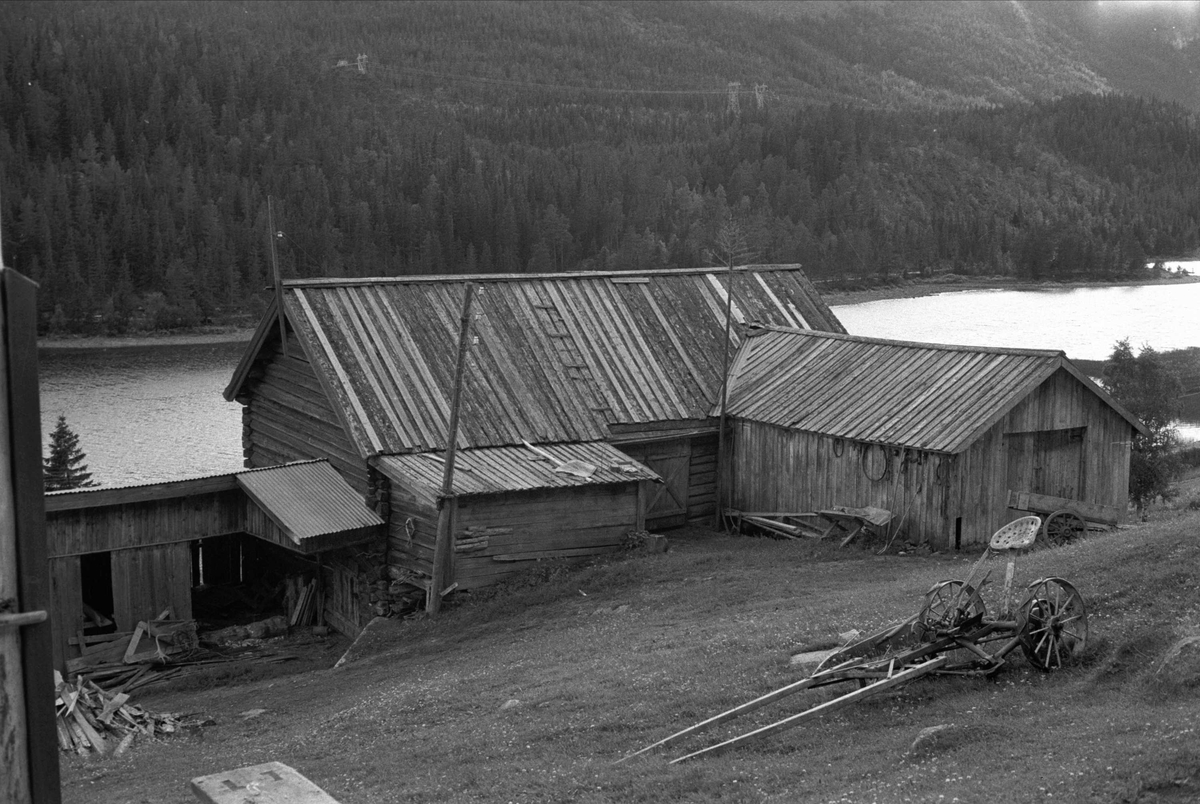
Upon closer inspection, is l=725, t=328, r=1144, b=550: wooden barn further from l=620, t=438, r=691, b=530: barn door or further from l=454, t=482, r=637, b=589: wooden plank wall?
l=454, t=482, r=637, b=589: wooden plank wall

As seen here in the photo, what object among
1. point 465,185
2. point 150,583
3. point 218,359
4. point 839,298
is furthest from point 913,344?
point 465,185

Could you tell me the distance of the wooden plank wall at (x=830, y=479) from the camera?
22672mm

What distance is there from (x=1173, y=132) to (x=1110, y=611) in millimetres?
200391

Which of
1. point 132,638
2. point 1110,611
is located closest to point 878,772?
point 1110,611

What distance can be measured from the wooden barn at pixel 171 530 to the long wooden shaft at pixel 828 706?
42.8 feet

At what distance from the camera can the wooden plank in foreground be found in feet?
19.6

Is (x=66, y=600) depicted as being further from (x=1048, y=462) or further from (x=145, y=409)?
(x=145, y=409)

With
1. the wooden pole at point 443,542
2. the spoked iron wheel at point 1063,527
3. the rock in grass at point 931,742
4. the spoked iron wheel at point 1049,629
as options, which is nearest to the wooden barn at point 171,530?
the wooden pole at point 443,542

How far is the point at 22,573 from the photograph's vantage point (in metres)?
3.66

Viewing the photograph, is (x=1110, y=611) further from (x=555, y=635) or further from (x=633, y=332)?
(x=633, y=332)

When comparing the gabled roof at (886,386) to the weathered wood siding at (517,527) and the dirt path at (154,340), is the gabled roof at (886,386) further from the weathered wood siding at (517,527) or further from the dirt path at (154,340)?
the dirt path at (154,340)

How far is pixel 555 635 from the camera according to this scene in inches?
771

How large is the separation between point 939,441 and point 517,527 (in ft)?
24.4

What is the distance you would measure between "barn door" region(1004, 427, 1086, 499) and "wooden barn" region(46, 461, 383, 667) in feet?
37.2
